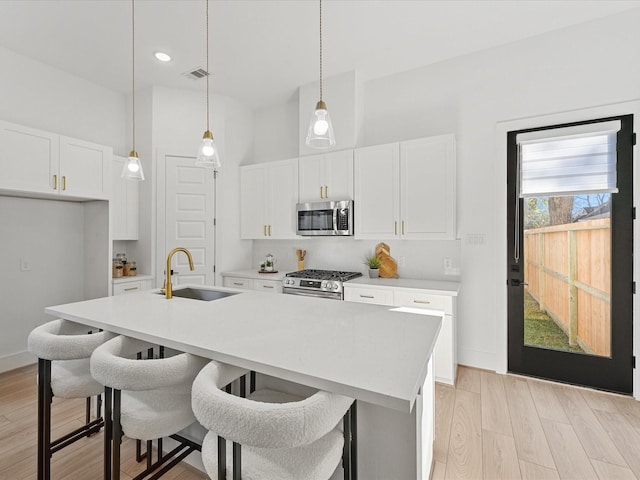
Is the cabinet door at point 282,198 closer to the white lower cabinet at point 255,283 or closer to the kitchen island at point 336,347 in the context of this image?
the white lower cabinet at point 255,283

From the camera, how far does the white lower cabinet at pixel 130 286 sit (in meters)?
3.57

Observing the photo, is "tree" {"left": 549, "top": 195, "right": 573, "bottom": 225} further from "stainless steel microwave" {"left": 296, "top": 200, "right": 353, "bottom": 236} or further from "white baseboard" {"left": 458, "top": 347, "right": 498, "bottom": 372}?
"stainless steel microwave" {"left": 296, "top": 200, "right": 353, "bottom": 236}

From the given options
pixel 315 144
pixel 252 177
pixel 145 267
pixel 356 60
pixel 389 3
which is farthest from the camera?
pixel 252 177

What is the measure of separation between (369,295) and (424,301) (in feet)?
1.71

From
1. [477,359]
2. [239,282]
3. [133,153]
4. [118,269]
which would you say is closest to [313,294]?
[239,282]

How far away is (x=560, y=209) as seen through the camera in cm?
289

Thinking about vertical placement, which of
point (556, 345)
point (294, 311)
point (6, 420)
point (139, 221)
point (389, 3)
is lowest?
point (6, 420)

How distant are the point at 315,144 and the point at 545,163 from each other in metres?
2.31

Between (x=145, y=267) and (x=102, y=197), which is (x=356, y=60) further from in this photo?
(x=145, y=267)

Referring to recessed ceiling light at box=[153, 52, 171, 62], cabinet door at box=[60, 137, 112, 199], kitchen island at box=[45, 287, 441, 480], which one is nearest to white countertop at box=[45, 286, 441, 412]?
kitchen island at box=[45, 287, 441, 480]

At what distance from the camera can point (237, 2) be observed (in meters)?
2.52

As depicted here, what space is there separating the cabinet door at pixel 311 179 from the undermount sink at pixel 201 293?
5.78 ft

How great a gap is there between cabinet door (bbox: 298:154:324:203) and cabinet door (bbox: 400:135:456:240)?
958mm

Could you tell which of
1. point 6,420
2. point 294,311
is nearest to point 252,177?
point 294,311
